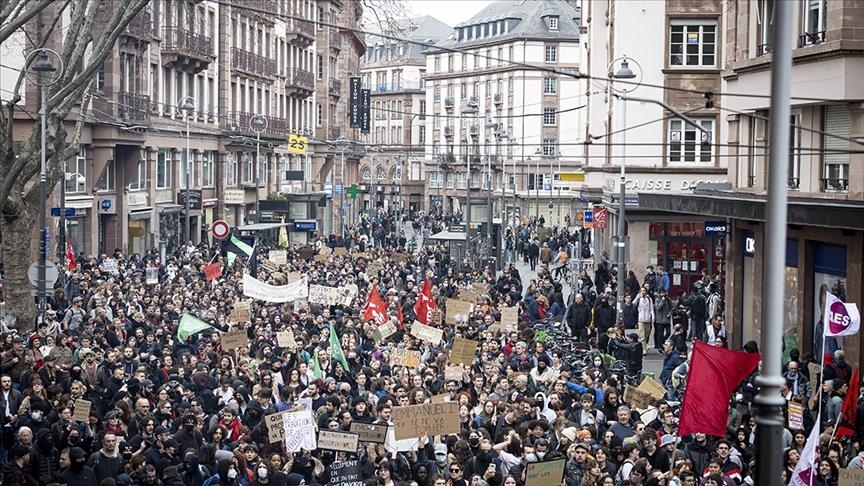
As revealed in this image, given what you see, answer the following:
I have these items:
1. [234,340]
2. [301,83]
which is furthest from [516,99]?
[234,340]

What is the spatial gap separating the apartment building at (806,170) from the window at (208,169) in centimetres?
3620

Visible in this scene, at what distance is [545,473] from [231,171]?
5568 centimetres

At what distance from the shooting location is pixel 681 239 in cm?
4372

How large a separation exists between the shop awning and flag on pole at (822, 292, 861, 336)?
129 inches

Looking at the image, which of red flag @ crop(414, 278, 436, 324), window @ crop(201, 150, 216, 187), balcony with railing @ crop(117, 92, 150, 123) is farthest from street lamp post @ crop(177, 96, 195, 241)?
red flag @ crop(414, 278, 436, 324)

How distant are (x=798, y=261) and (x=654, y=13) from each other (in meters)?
19.4

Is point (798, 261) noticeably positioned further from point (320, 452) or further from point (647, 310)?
point (320, 452)

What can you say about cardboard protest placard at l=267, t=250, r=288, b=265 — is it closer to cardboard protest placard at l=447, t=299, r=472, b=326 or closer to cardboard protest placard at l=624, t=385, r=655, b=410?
cardboard protest placard at l=447, t=299, r=472, b=326

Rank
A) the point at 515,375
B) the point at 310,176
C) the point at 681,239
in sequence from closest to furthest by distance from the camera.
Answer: the point at 515,375 → the point at 681,239 → the point at 310,176

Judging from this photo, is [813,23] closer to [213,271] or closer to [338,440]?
[338,440]

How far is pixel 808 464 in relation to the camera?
44.0 feet

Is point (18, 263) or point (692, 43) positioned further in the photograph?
point (692, 43)

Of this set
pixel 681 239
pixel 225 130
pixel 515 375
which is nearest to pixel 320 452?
pixel 515 375

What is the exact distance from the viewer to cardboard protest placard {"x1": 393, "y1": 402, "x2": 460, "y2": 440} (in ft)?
51.5
